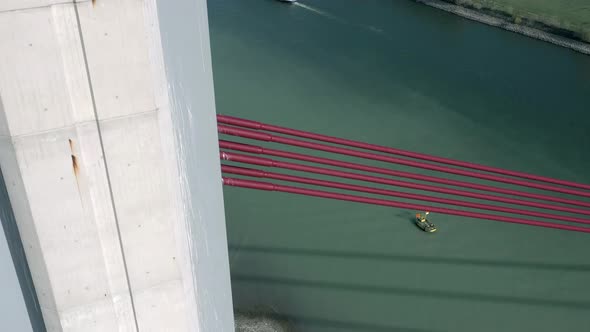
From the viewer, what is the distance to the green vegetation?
1745cm

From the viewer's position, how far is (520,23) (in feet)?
59.7

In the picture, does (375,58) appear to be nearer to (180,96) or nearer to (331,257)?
(331,257)

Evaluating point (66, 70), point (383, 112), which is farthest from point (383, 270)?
point (66, 70)

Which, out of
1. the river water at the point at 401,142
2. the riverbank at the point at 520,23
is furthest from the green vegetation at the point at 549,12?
the river water at the point at 401,142

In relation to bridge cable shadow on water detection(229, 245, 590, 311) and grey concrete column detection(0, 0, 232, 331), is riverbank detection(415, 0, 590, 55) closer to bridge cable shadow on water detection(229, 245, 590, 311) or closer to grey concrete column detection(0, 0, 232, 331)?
bridge cable shadow on water detection(229, 245, 590, 311)

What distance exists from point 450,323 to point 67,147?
870 centimetres

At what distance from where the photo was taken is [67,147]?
5.77 feet

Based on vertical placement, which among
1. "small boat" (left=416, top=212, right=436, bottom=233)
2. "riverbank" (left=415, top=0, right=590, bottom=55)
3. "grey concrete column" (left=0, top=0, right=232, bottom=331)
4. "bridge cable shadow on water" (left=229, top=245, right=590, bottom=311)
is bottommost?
"grey concrete column" (left=0, top=0, right=232, bottom=331)

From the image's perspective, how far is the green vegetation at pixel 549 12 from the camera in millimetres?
17453

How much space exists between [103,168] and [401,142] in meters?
11.9

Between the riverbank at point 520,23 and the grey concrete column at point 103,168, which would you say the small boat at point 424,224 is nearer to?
the riverbank at point 520,23

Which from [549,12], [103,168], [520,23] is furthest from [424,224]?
[549,12]

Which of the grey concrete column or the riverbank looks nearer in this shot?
the grey concrete column

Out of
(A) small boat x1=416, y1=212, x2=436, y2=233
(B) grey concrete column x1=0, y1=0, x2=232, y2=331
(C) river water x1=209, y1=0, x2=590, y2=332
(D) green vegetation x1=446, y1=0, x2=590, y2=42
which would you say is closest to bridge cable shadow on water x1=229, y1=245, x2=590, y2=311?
(C) river water x1=209, y1=0, x2=590, y2=332
